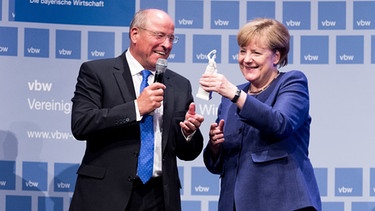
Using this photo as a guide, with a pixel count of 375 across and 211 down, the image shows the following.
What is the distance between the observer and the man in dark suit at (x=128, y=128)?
3.23 metres

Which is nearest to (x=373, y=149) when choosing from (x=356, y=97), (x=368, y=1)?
(x=356, y=97)

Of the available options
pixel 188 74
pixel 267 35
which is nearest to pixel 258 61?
pixel 267 35

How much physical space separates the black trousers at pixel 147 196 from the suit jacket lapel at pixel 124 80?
0.41 m

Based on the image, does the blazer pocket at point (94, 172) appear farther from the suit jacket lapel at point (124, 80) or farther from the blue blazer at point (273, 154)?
the blue blazer at point (273, 154)

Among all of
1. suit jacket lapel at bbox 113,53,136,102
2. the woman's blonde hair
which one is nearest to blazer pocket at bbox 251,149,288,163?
the woman's blonde hair

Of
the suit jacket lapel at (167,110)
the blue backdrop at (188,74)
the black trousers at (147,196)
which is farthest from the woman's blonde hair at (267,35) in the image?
the blue backdrop at (188,74)

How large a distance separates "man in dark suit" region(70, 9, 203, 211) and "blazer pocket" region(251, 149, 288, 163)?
0.34 metres

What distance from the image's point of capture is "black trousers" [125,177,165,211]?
10.8ft

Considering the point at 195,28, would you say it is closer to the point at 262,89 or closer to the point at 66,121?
the point at 66,121

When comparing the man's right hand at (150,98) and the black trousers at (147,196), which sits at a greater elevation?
the man's right hand at (150,98)

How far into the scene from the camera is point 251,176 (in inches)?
120

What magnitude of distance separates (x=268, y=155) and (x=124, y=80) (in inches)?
32.1

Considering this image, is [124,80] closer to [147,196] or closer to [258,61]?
[147,196]

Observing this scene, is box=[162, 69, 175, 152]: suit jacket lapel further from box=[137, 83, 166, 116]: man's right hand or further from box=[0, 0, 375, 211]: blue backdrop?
box=[0, 0, 375, 211]: blue backdrop
